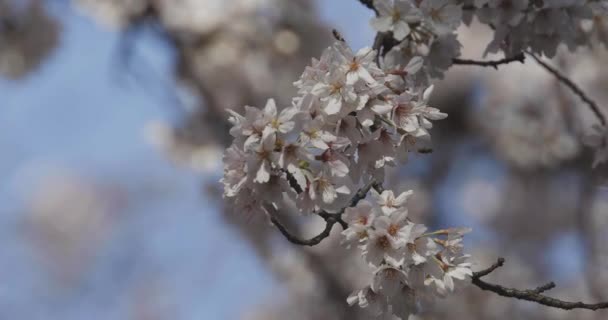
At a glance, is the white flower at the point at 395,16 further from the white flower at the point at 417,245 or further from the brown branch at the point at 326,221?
the white flower at the point at 417,245

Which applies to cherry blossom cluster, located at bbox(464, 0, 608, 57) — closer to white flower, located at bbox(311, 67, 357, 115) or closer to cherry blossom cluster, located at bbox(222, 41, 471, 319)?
cherry blossom cluster, located at bbox(222, 41, 471, 319)

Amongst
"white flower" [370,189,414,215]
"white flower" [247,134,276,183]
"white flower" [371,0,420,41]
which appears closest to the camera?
"white flower" [247,134,276,183]

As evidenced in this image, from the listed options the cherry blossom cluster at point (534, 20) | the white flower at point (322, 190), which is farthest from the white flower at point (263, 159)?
the cherry blossom cluster at point (534, 20)

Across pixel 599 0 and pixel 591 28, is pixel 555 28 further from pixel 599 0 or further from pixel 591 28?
pixel 591 28

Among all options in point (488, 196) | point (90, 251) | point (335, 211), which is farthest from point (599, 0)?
point (90, 251)

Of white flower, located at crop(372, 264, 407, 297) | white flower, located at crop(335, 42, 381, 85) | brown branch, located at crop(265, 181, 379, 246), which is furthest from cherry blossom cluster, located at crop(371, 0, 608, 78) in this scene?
white flower, located at crop(372, 264, 407, 297)
